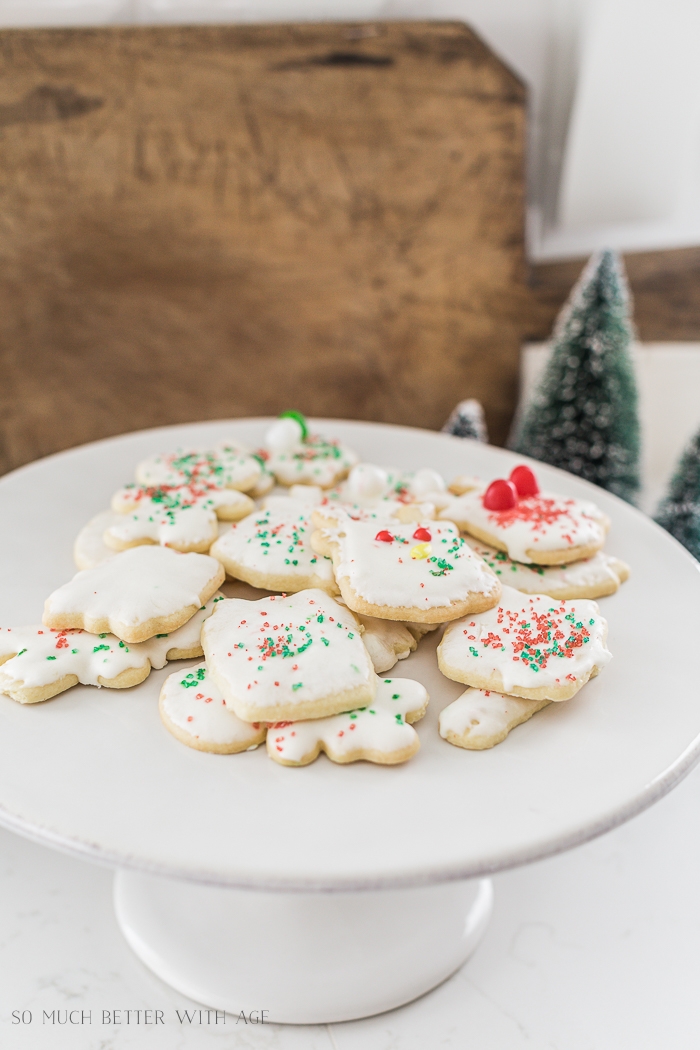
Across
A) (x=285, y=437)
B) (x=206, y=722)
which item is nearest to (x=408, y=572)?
(x=206, y=722)

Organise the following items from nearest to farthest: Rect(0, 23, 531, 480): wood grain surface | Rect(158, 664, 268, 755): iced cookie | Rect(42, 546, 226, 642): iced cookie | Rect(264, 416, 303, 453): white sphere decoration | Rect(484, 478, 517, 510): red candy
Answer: Rect(158, 664, 268, 755): iced cookie, Rect(42, 546, 226, 642): iced cookie, Rect(484, 478, 517, 510): red candy, Rect(264, 416, 303, 453): white sphere decoration, Rect(0, 23, 531, 480): wood grain surface

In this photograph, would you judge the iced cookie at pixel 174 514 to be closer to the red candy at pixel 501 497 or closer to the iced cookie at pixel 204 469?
the iced cookie at pixel 204 469

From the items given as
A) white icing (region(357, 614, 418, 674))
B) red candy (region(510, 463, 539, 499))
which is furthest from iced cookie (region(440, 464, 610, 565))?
white icing (region(357, 614, 418, 674))

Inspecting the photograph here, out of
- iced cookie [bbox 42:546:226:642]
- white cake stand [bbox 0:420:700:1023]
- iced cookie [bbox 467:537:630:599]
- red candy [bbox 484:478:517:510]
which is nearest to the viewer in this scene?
white cake stand [bbox 0:420:700:1023]

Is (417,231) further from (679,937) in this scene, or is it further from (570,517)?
(679,937)

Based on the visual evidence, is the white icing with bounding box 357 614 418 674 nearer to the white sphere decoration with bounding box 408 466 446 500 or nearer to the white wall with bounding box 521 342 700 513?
the white sphere decoration with bounding box 408 466 446 500

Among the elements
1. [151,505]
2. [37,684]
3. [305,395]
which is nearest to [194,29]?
[305,395]
